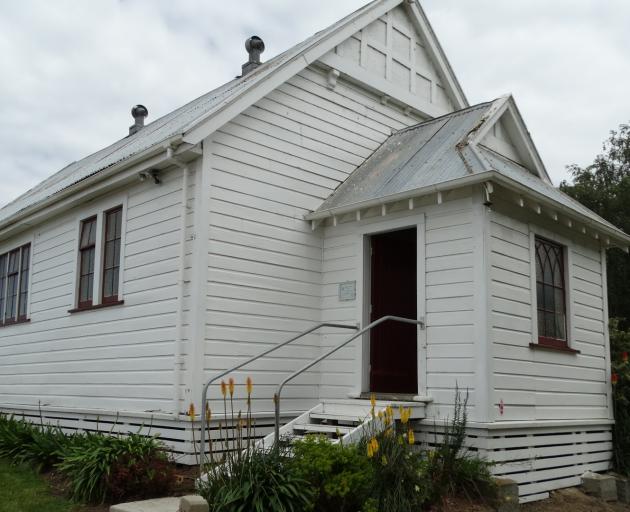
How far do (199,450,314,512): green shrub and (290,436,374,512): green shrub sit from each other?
0.12 m

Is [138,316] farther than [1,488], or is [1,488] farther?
[138,316]

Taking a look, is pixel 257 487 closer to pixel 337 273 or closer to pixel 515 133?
pixel 337 273

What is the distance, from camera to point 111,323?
36.5ft

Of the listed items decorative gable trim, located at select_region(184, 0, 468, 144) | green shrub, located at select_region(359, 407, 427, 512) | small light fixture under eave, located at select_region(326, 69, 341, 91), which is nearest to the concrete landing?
green shrub, located at select_region(359, 407, 427, 512)

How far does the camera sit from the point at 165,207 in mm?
10344

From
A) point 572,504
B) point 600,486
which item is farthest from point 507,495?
point 600,486

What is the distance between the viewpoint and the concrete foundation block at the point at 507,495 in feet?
26.9

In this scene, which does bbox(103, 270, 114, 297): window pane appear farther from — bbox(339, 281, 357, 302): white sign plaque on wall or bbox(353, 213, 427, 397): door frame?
bbox(353, 213, 427, 397): door frame

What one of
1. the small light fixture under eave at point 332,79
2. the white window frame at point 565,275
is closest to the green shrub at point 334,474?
the white window frame at point 565,275

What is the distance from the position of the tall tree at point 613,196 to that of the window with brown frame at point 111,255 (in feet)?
53.5

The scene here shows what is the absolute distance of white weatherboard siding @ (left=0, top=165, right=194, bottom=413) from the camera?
10.0 meters

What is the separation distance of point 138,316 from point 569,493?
21.4 feet

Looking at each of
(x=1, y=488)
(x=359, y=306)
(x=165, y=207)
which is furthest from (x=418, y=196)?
(x=1, y=488)

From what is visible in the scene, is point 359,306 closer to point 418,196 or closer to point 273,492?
point 418,196
